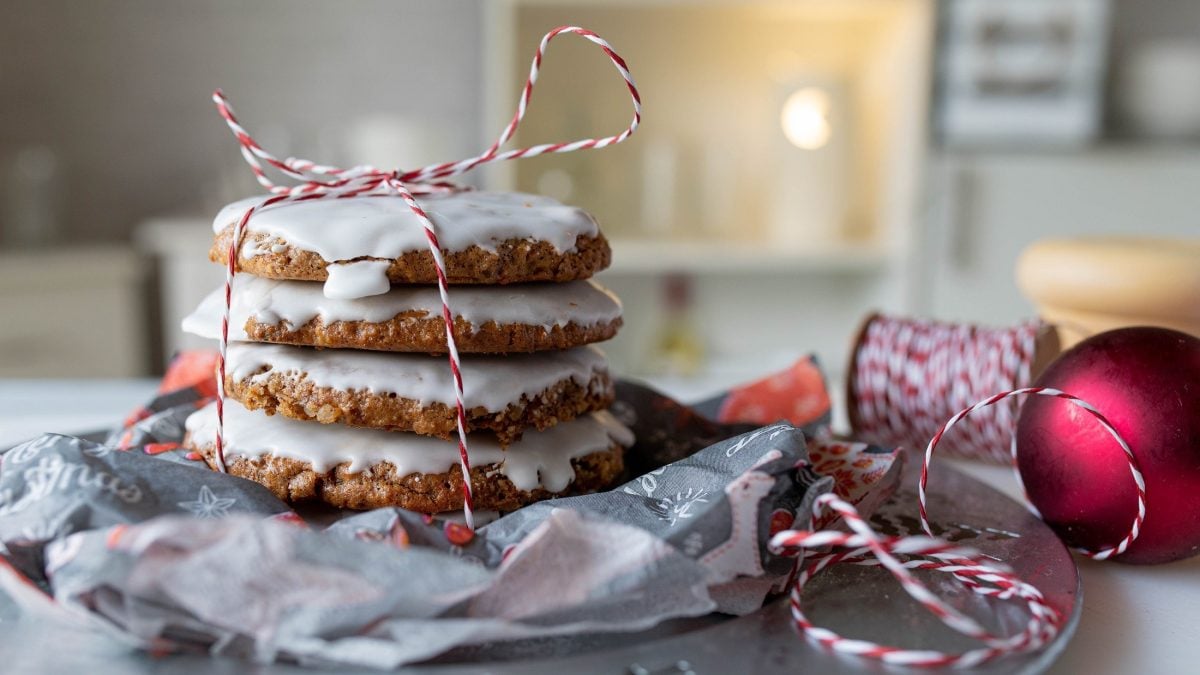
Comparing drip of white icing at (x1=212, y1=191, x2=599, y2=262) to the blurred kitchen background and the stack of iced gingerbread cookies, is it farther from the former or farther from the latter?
the blurred kitchen background

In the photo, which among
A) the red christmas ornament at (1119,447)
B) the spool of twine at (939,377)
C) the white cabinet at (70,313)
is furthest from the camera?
the white cabinet at (70,313)

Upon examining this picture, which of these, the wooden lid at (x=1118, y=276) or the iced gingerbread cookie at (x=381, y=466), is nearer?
the iced gingerbread cookie at (x=381, y=466)

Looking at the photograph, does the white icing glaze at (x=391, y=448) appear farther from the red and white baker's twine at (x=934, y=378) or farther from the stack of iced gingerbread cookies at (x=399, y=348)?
the red and white baker's twine at (x=934, y=378)

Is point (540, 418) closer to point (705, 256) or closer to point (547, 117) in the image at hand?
point (705, 256)

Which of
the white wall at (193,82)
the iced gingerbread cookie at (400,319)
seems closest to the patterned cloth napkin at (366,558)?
the iced gingerbread cookie at (400,319)

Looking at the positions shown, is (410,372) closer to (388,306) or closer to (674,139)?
(388,306)

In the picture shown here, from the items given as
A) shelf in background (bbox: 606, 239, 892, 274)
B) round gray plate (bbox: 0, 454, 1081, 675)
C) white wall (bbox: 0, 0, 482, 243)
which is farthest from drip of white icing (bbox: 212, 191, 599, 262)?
white wall (bbox: 0, 0, 482, 243)

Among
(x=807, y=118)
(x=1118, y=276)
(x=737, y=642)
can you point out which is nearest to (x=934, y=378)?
(x=1118, y=276)
